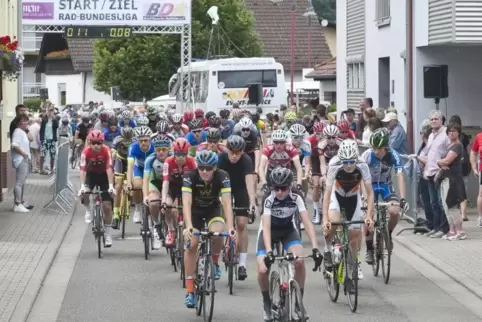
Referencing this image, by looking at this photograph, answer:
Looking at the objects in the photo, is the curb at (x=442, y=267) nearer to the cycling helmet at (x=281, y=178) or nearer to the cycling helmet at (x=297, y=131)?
the cycling helmet at (x=297, y=131)

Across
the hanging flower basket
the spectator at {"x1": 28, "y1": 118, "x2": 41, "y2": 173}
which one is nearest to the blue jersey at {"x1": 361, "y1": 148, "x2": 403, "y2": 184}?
the hanging flower basket

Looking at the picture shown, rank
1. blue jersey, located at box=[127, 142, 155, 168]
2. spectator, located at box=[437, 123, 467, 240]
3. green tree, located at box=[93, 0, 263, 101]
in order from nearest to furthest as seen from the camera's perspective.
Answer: blue jersey, located at box=[127, 142, 155, 168]
spectator, located at box=[437, 123, 467, 240]
green tree, located at box=[93, 0, 263, 101]

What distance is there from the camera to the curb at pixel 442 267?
47.6ft

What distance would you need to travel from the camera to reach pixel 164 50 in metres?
69.2

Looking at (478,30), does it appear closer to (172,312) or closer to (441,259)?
(441,259)

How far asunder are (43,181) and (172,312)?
21.8m

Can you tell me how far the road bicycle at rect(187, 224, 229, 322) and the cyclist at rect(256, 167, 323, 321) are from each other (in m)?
0.86

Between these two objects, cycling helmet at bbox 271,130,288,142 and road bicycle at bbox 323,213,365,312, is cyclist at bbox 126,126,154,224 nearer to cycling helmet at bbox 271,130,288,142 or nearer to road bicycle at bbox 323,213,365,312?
cycling helmet at bbox 271,130,288,142

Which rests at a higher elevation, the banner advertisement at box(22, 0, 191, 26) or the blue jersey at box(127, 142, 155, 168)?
the banner advertisement at box(22, 0, 191, 26)

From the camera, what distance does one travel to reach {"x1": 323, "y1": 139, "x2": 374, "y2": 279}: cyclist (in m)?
13.5

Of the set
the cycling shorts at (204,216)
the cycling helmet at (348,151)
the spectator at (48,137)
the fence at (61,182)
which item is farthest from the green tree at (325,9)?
the cycling shorts at (204,216)

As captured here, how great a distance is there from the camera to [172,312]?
12906mm

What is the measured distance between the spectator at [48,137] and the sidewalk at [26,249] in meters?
7.12

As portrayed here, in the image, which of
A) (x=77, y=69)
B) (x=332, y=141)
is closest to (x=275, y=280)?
(x=332, y=141)
